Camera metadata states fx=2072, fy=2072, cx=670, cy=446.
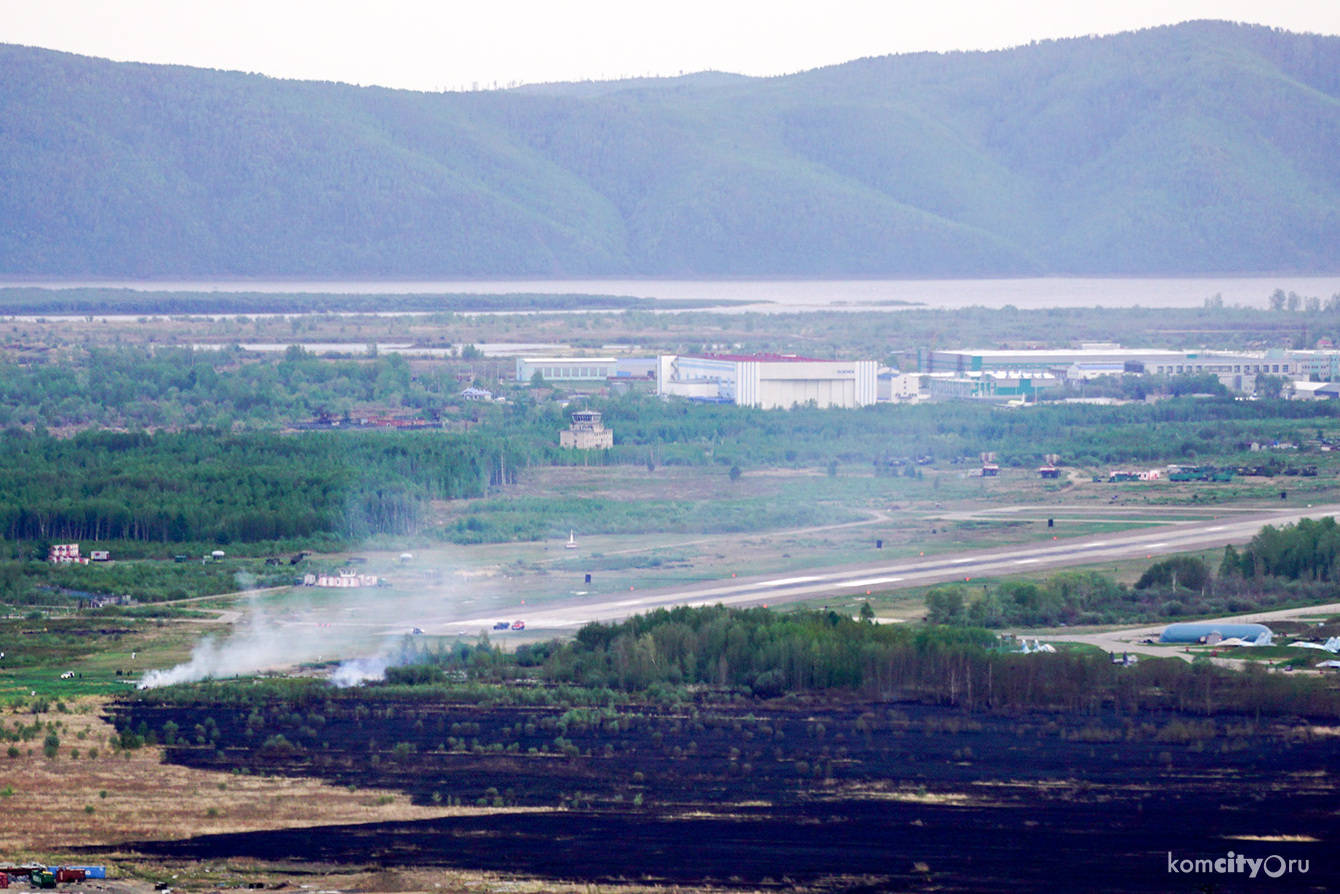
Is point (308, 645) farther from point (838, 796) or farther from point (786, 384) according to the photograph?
point (786, 384)

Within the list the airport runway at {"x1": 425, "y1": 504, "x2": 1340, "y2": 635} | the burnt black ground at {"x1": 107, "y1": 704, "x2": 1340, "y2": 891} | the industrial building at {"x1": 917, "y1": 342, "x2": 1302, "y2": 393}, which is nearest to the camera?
the burnt black ground at {"x1": 107, "y1": 704, "x2": 1340, "y2": 891}

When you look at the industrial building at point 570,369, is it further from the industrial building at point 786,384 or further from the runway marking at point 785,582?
the runway marking at point 785,582

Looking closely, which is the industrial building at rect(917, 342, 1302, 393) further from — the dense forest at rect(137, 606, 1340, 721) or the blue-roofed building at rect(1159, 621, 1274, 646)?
the dense forest at rect(137, 606, 1340, 721)

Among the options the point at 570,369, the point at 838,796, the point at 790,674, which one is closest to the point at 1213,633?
the point at 790,674

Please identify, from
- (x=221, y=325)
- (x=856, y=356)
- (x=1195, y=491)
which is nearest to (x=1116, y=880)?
(x=1195, y=491)

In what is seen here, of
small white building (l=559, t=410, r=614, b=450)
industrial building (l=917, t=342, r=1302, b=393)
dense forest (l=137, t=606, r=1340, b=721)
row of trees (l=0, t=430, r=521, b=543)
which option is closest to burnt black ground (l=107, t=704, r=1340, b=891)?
dense forest (l=137, t=606, r=1340, b=721)

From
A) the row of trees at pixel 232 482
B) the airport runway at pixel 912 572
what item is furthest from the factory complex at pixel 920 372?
the airport runway at pixel 912 572
